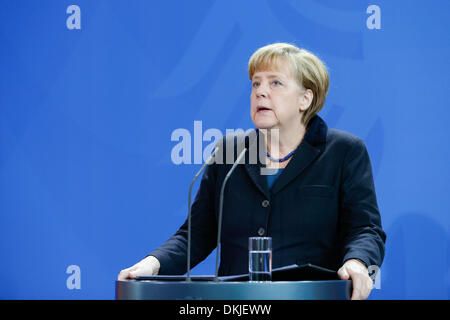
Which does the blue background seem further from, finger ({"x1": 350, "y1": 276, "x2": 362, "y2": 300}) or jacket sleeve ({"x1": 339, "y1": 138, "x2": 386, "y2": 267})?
finger ({"x1": 350, "y1": 276, "x2": 362, "y2": 300})

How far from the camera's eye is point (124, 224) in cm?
315

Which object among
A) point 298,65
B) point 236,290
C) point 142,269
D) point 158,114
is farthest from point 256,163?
point 158,114

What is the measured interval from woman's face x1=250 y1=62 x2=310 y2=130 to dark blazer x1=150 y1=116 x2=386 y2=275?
0.12 metres

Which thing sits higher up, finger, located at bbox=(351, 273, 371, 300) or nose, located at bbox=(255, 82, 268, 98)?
nose, located at bbox=(255, 82, 268, 98)

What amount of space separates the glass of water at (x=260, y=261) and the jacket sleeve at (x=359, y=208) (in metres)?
0.30

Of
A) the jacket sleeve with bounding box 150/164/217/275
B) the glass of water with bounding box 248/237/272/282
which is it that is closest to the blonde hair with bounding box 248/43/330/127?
the jacket sleeve with bounding box 150/164/217/275

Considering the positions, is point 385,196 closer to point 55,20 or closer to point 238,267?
point 238,267

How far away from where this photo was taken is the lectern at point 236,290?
1370mm

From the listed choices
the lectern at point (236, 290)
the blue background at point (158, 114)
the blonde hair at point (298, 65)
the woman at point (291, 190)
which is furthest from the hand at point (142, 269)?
the blue background at point (158, 114)

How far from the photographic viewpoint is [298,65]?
2049mm

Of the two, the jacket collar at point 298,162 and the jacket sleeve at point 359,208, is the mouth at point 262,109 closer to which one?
the jacket collar at point 298,162

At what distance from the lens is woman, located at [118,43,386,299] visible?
1.95 m
